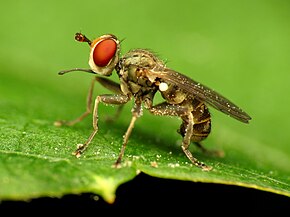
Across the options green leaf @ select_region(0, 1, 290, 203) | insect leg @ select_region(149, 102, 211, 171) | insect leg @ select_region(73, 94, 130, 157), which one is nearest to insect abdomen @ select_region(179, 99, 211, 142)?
insect leg @ select_region(149, 102, 211, 171)

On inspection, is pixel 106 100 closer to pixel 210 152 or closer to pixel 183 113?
pixel 183 113

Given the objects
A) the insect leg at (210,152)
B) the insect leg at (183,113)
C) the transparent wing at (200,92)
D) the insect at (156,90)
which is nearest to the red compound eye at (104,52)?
the insect at (156,90)

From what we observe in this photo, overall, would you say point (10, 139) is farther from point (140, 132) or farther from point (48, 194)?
point (140, 132)

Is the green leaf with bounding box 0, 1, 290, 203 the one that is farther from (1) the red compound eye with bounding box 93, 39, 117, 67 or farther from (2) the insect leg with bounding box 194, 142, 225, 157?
(1) the red compound eye with bounding box 93, 39, 117, 67

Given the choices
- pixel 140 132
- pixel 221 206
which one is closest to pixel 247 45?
pixel 140 132

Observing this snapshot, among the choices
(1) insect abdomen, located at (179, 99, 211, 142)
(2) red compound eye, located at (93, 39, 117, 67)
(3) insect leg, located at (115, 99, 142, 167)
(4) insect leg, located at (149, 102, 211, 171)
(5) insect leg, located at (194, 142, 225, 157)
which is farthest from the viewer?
(5) insect leg, located at (194, 142, 225, 157)

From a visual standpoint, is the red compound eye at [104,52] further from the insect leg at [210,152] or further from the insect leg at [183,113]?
the insect leg at [210,152]
